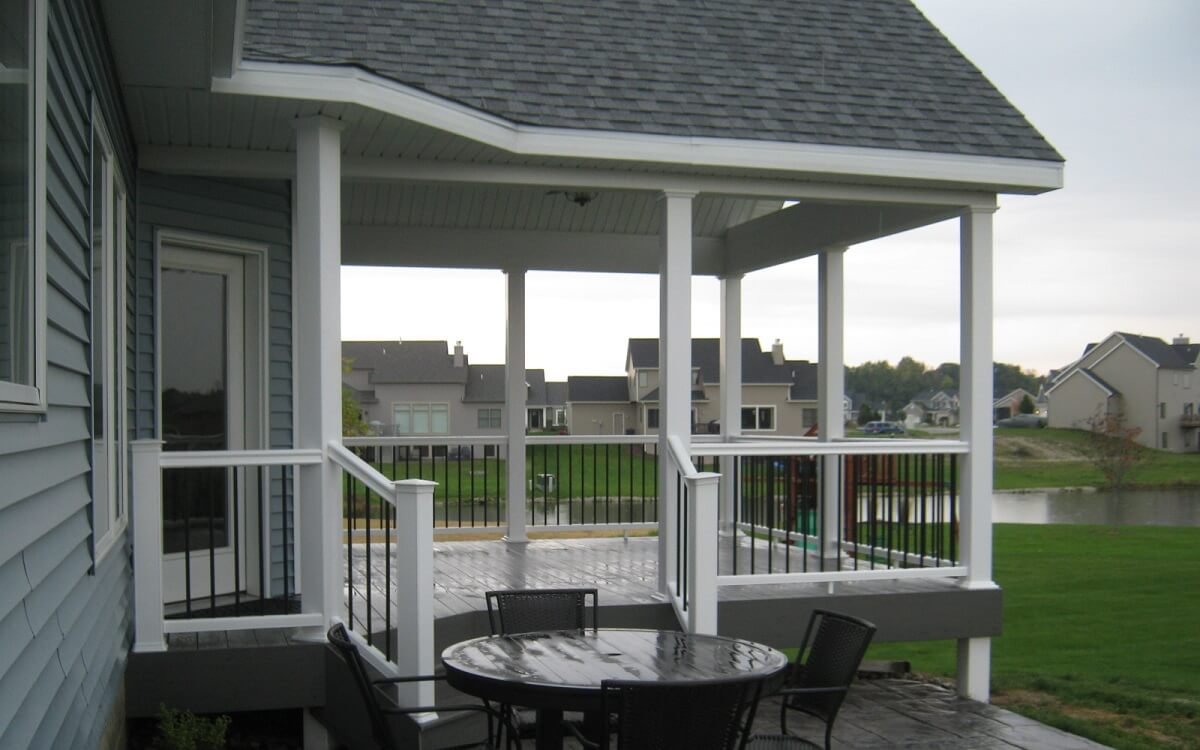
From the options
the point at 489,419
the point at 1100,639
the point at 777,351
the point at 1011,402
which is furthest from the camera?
the point at 1011,402

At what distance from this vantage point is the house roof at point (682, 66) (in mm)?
6566

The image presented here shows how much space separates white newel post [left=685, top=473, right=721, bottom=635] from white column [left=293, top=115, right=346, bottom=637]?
5.76 feet

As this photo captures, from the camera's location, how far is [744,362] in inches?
1443

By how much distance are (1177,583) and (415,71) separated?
16023mm

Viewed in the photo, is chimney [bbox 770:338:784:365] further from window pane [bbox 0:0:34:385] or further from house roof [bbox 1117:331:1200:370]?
window pane [bbox 0:0:34:385]

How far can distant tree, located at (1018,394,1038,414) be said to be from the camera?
6431 centimetres

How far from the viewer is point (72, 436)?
3.72 meters

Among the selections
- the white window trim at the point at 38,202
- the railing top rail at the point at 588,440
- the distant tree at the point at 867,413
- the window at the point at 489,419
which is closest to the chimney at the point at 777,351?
the distant tree at the point at 867,413

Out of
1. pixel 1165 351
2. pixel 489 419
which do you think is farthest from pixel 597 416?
pixel 1165 351

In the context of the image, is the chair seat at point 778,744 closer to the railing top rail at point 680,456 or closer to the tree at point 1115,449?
the railing top rail at point 680,456

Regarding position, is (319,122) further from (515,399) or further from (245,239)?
(515,399)

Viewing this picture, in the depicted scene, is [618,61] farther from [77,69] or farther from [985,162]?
[77,69]

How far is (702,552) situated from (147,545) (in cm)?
265

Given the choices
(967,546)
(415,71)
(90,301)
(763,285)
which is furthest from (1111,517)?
(90,301)
